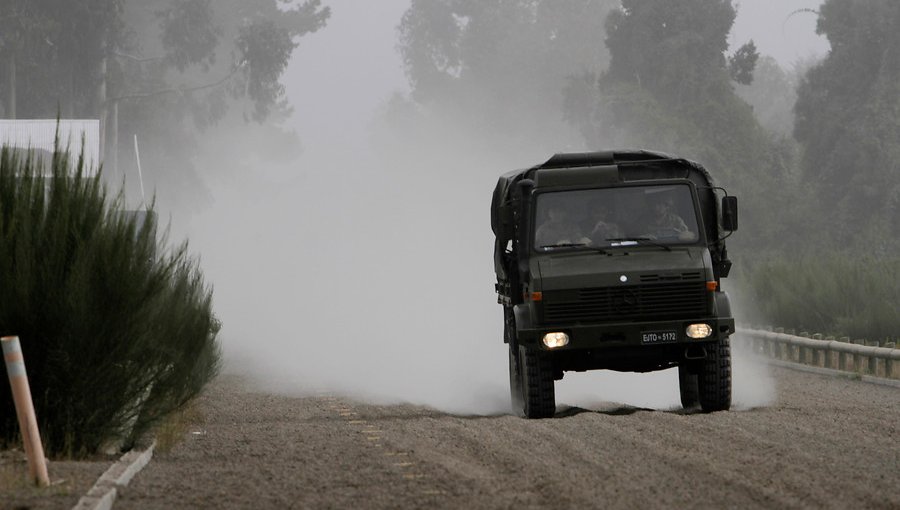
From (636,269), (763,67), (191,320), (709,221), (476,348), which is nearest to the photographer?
(636,269)

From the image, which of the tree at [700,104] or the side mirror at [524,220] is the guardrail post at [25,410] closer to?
the side mirror at [524,220]

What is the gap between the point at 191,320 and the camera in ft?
61.4

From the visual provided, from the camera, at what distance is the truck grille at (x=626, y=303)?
615 inches

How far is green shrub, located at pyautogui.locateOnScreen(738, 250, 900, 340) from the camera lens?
29.9 metres

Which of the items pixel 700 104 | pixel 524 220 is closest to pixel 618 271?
pixel 524 220

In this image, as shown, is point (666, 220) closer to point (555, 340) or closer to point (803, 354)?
point (555, 340)

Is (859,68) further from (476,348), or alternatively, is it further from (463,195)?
(463,195)

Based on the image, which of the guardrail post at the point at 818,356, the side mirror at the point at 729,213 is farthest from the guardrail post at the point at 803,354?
the side mirror at the point at 729,213

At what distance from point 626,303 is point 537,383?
136cm

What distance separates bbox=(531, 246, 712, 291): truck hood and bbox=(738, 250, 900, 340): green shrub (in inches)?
562

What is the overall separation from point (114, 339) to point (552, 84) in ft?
346

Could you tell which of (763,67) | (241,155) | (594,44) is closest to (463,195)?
(594,44)

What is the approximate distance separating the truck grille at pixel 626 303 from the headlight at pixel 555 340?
0.46 ft

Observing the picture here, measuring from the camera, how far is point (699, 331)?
Answer: 51.4ft
